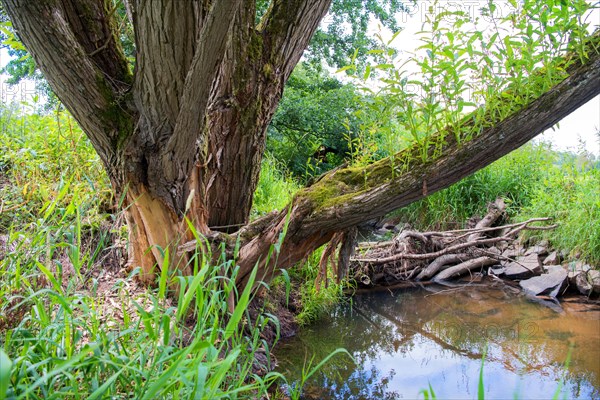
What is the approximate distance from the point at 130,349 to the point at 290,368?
1.68 m

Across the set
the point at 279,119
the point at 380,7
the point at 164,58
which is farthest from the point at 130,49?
the point at 164,58

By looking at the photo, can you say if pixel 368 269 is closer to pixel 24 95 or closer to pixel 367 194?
pixel 367 194

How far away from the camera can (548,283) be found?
4.89 meters

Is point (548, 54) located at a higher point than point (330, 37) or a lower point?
lower

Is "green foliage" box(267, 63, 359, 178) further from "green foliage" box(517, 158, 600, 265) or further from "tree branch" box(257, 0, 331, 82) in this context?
"tree branch" box(257, 0, 331, 82)

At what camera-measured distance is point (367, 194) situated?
2.53m

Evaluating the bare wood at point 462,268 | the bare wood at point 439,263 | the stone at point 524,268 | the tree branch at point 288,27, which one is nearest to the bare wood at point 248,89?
the tree branch at point 288,27

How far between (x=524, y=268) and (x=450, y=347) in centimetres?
227

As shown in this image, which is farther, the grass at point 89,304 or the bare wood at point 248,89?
the bare wood at point 248,89

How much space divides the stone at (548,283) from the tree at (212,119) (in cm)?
307

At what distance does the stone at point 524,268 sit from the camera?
5.27 metres

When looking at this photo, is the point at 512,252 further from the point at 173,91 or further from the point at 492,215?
the point at 173,91

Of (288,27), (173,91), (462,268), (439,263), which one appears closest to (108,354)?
(173,91)

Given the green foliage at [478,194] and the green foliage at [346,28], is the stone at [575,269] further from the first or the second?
the green foliage at [346,28]
